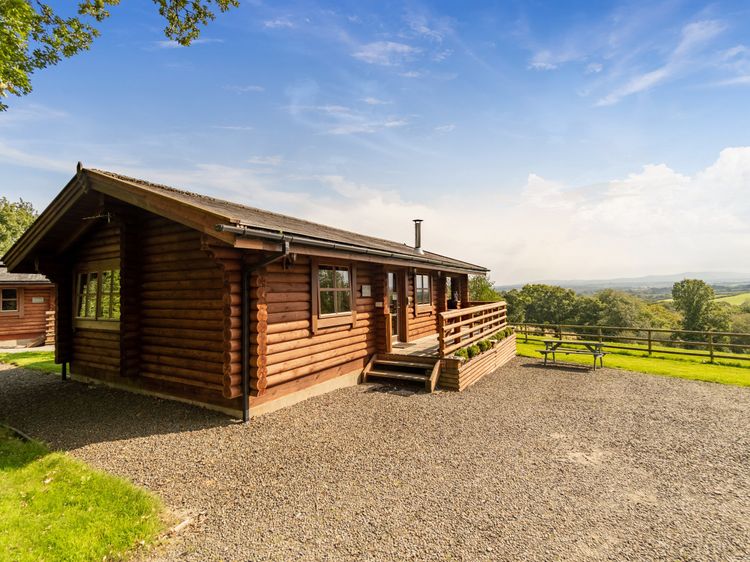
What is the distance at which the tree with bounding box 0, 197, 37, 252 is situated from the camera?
37875 mm

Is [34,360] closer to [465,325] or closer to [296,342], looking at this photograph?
[296,342]

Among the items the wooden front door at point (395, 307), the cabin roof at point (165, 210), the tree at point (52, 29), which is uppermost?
the tree at point (52, 29)

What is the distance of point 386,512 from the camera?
390cm

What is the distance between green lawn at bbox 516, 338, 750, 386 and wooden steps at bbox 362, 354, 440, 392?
24.2ft

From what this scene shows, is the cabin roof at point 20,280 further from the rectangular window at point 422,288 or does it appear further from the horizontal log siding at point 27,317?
the rectangular window at point 422,288

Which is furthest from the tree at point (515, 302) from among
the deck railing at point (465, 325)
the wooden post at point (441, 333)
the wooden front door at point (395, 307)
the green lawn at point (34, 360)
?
the green lawn at point (34, 360)

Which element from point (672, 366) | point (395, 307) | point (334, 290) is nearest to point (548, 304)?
point (672, 366)

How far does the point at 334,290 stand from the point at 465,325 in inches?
203

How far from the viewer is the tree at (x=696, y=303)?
5269 cm

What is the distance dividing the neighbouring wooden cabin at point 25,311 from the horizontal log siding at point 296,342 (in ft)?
55.9

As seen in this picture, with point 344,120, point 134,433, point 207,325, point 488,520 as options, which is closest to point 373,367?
point 207,325

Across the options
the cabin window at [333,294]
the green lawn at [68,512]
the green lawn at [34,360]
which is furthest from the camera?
the green lawn at [34,360]

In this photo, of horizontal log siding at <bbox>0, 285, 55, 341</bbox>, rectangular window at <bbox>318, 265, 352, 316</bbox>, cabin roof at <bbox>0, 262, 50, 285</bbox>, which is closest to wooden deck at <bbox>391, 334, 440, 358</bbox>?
rectangular window at <bbox>318, 265, 352, 316</bbox>

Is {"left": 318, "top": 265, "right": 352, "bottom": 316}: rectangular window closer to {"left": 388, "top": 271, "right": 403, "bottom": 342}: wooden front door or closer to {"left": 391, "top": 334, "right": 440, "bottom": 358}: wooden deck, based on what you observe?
{"left": 391, "top": 334, "right": 440, "bottom": 358}: wooden deck
